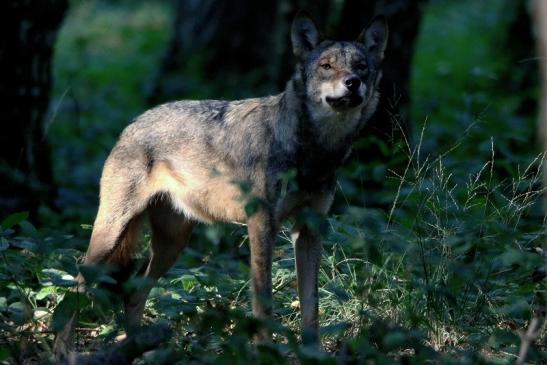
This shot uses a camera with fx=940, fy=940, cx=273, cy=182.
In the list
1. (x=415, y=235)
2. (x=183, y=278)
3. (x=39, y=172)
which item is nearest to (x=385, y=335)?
(x=415, y=235)

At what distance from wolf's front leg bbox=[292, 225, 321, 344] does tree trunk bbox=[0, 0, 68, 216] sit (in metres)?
3.30

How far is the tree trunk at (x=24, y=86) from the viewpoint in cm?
873

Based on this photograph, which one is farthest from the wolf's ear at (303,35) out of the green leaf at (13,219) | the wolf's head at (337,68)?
the green leaf at (13,219)

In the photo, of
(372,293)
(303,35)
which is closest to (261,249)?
(372,293)

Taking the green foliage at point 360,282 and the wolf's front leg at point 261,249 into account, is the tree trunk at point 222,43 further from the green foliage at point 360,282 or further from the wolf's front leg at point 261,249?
the wolf's front leg at point 261,249

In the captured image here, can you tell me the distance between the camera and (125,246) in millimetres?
6844

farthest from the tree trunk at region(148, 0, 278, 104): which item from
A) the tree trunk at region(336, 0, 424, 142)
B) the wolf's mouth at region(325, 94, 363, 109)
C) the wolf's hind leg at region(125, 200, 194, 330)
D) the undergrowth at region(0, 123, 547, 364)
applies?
the wolf's mouth at region(325, 94, 363, 109)

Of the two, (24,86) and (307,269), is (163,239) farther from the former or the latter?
(24,86)

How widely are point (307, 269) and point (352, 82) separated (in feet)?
4.28

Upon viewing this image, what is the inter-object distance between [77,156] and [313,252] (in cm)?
806

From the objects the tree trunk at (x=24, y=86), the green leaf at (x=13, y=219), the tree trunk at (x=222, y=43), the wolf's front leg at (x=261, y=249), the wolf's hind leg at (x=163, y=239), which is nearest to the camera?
the green leaf at (x=13, y=219)

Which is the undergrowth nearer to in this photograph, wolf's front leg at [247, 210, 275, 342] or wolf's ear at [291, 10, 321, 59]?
wolf's front leg at [247, 210, 275, 342]

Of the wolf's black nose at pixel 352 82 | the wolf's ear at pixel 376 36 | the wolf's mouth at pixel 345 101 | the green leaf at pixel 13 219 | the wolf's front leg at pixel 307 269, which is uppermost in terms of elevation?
the wolf's ear at pixel 376 36

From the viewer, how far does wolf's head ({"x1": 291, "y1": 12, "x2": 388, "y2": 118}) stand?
6008 millimetres
